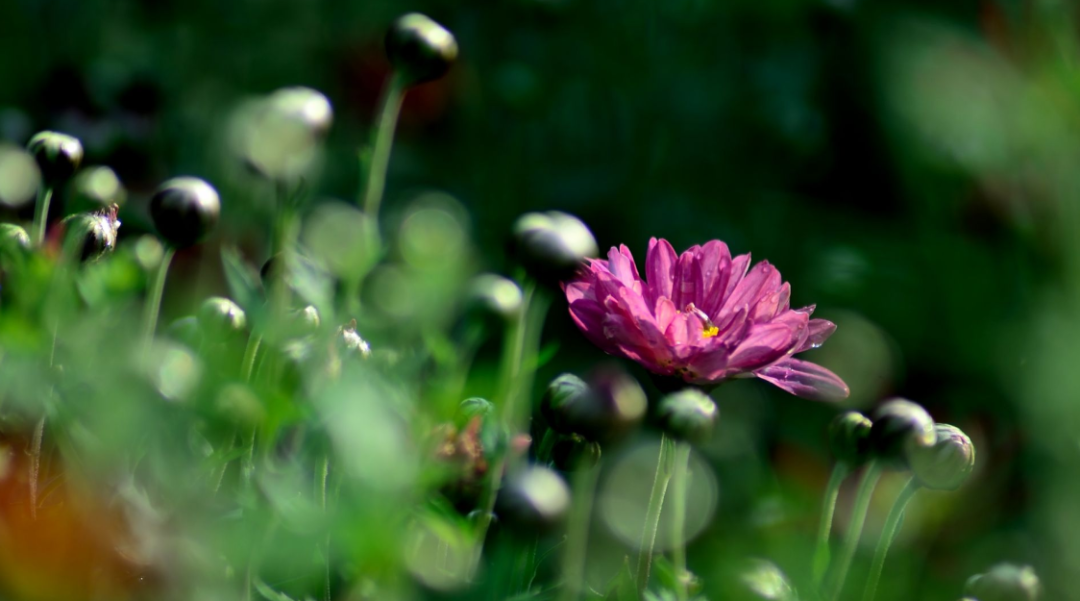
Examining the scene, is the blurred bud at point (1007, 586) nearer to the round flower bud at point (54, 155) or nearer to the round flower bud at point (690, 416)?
the round flower bud at point (690, 416)

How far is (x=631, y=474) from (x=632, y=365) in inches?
17.6

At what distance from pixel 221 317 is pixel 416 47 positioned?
0.11m

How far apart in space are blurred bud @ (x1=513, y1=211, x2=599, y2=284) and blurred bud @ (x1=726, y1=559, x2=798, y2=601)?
10cm

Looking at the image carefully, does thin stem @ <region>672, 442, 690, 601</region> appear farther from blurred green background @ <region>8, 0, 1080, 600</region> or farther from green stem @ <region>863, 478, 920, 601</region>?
blurred green background @ <region>8, 0, 1080, 600</region>

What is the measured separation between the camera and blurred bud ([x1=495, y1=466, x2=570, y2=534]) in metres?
0.24

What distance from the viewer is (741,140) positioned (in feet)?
3.31

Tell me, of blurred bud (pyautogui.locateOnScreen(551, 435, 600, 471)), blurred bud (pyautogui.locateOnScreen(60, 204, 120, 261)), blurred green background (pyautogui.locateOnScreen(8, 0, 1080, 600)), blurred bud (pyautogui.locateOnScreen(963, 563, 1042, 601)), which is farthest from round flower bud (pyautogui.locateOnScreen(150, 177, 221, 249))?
blurred green background (pyautogui.locateOnScreen(8, 0, 1080, 600))

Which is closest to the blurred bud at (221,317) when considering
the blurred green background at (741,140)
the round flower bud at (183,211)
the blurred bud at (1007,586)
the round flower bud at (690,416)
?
the round flower bud at (183,211)

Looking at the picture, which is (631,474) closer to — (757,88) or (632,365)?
(632,365)

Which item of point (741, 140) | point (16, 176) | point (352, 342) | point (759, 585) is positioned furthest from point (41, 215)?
point (741, 140)

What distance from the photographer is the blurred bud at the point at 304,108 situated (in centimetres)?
26

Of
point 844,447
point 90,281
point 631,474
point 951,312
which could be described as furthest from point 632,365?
point 90,281

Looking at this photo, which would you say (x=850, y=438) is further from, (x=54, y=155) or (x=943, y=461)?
(x=54, y=155)

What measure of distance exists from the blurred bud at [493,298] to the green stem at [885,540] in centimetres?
13
